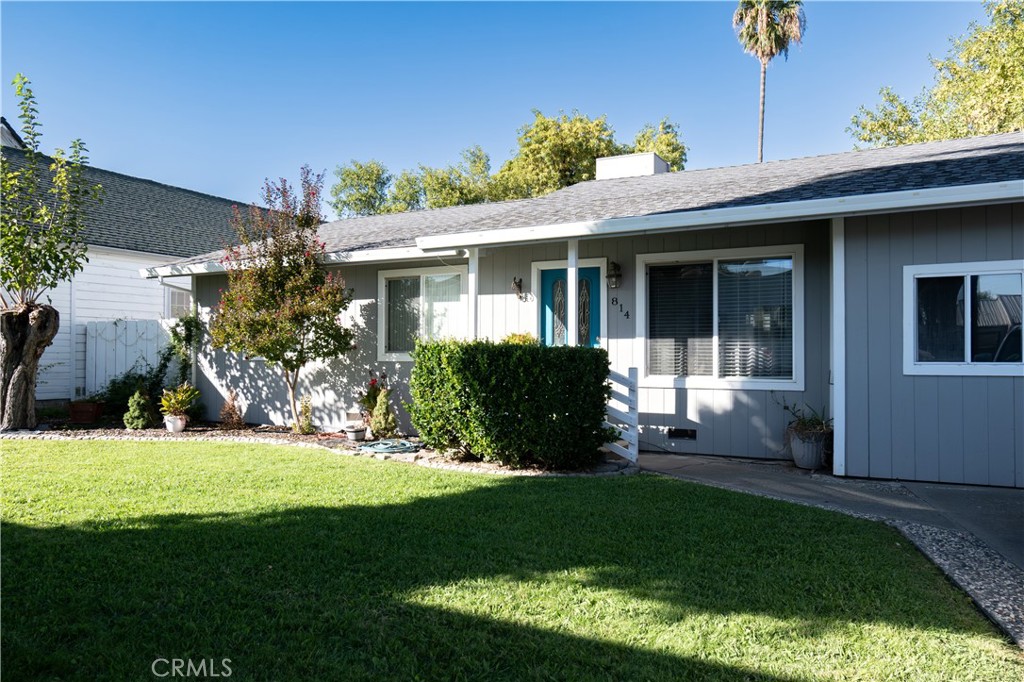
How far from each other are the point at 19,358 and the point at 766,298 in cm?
1081

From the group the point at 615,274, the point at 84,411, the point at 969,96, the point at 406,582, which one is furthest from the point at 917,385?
the point at 969,96

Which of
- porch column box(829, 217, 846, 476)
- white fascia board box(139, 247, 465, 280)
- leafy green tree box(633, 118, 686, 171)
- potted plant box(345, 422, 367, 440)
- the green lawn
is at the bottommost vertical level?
the green lawn

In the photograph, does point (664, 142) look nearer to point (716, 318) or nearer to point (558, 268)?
point (558, 268)


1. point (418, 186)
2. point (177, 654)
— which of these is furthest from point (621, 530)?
point (418, 186)

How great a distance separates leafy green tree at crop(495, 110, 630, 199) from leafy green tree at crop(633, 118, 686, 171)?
2.17 meters

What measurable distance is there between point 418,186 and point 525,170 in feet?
26.2

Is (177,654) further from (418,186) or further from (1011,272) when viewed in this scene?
(418,186)

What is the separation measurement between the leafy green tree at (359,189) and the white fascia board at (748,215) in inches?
1167

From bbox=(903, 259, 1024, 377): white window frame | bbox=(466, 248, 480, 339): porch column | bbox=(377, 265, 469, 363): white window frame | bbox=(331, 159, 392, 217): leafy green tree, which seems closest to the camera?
bbox=(903, 259, 1024, 377): white window frame

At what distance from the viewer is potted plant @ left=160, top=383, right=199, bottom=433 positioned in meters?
10.4

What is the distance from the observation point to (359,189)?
37188 mm

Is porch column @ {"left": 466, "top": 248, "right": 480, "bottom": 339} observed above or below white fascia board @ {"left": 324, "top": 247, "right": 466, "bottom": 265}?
below

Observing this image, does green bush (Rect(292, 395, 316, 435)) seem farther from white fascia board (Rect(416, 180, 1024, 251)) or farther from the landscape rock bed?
white fascia board (Rect(416, 180, 1024, 251))

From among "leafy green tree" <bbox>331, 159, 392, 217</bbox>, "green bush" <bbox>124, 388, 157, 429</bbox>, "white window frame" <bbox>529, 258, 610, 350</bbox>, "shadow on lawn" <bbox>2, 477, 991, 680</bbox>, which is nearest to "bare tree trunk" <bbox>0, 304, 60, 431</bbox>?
"green bush" <bbox>124, 388, 157, 429</bbox>
